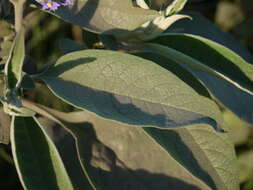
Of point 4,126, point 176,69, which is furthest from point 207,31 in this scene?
point 4,126

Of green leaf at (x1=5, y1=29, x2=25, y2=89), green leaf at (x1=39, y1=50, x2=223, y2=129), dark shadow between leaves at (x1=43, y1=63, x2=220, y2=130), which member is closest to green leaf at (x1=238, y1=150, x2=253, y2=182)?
green leaf at (x1=39, y1=50, x2=223, y2=129)

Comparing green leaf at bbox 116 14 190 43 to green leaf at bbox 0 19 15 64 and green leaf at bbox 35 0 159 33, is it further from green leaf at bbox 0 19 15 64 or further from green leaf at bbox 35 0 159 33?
green leaf at bbox 0 19 15 64

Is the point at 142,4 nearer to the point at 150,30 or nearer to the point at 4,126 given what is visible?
the point at 150,30

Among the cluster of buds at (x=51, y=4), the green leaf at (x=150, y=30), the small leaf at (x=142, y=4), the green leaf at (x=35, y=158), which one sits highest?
the small leaf at (x=142, y=4)

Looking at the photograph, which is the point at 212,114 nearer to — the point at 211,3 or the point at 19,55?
the point at 19,55

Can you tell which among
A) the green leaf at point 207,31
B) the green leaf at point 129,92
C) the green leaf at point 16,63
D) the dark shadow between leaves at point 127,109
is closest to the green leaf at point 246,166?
the green leaf at point 207,31

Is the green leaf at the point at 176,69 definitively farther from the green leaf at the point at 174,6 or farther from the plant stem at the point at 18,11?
the plant stem at the point at 18,11

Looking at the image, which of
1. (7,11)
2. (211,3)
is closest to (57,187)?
(7,11)
